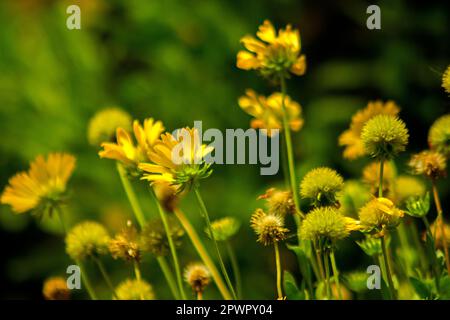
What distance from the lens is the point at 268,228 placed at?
0.45 m

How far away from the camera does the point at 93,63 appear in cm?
188

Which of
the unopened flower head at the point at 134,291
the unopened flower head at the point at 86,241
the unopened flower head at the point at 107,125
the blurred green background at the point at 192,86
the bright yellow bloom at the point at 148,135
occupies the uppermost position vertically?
the blurred green background at the point at 192,86

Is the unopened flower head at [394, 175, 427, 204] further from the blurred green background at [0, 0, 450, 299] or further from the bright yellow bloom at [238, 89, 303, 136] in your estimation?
the blurred green background at [0, 0, 450, 299]

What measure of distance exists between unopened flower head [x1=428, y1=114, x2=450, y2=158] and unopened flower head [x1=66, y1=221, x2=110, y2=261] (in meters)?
0.27

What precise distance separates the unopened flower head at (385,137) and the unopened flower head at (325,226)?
57mm

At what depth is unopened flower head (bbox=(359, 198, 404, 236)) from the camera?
16.2 inches

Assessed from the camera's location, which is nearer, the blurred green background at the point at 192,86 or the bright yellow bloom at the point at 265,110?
the bright yellow bloom at the point at 265,110

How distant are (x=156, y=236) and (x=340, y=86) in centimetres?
145

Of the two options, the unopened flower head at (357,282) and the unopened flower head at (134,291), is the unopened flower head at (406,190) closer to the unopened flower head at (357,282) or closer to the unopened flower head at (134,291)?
the unopened flower head at (357,282)

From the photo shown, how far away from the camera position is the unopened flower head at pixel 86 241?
521mm

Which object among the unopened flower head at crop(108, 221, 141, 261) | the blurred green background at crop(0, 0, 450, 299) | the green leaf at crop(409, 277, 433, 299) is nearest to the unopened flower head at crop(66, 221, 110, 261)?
the unopened flower head at crop(108, 221, 141, 261)

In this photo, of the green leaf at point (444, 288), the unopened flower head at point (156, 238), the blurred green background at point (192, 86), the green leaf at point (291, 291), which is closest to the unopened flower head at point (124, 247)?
the unopened flower head at point (156, 238)

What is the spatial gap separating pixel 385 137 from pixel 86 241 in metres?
0.25
